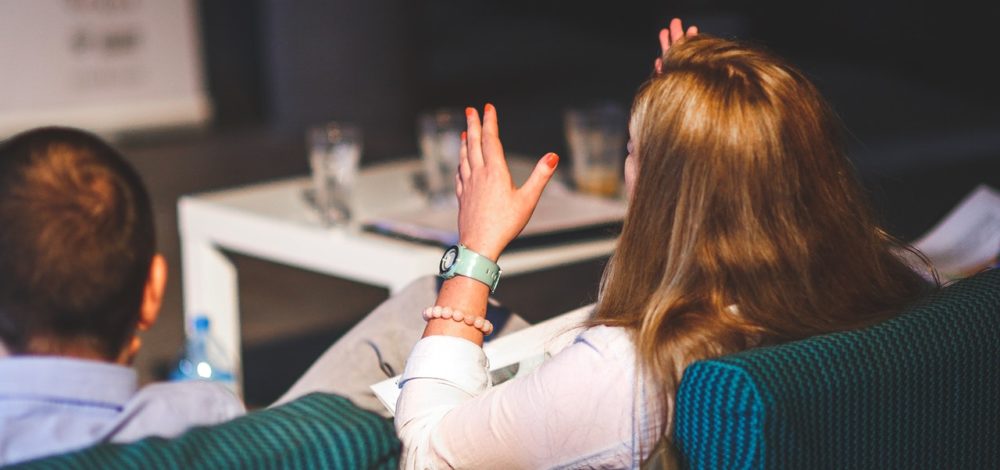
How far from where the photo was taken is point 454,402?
116 cm

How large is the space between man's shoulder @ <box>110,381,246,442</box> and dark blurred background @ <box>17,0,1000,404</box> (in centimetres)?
70

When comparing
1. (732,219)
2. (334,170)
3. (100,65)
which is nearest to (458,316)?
(732,219)

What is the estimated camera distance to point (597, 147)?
2539 millimetres

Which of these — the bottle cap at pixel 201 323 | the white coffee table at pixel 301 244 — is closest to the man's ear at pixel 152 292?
the white coffee table at pixel 301 244

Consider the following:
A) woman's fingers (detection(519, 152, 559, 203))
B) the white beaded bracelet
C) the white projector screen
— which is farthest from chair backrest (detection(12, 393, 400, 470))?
the white projector screen

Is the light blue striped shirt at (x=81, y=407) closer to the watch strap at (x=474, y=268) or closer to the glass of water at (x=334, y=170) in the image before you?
the watch strap at (x=474, y=268)

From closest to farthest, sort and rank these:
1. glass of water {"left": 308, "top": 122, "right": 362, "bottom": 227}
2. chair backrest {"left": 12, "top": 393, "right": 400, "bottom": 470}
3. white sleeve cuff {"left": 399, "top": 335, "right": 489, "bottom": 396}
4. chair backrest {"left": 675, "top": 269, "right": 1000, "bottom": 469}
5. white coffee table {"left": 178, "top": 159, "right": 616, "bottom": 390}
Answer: chair backrest {"left": 12, "top": 393, "right": 400, "bottom": 470} → chair backrest {"left": 675, "top": 269, "right": 1000, "bottom": 469} → white sleeve cuff {"left": 399, "top": 335, "right": 489, "bottom": 396} → white coffee table {"left": 178, "top": 159, "right": 616, "bottom": 390} → glass of water {"left": 308, "top": 122, "right": 362, "bottom": 227}

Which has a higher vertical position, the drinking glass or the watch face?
the watch face

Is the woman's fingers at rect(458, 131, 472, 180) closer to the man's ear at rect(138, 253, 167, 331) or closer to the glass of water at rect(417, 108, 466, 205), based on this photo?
the man's ear at rect(138, 253, 167, 331)

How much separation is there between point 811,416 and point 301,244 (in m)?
1.40

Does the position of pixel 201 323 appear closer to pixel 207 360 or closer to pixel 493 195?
pixel 207 360

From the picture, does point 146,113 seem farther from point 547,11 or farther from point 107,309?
point 547,11

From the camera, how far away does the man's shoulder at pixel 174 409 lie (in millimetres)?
885

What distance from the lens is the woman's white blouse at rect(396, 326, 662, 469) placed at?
105 cm
